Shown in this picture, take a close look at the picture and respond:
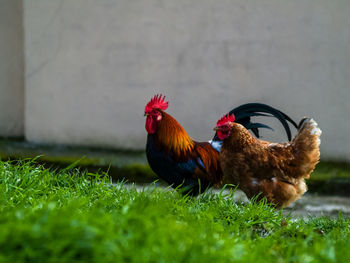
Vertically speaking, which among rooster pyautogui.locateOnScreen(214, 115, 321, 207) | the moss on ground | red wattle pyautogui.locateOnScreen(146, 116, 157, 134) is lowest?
the moss on ground

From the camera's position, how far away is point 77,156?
20.4 ft

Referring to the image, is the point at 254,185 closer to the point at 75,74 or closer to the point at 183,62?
the point at 183,62

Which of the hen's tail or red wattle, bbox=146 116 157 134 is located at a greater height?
red wattle, bbox=146 116 157 134

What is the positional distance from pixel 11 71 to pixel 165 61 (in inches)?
106

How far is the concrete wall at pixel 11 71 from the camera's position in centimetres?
725

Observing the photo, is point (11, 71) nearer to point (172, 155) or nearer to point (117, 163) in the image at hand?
point (117, 163)

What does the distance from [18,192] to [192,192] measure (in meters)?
1.37

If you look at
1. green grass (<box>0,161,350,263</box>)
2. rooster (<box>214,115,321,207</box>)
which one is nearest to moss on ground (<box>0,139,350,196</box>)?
rooster (<box>214,115,321,207</box>)

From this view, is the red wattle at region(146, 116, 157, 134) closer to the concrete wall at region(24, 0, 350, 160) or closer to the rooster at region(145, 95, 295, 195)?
the rooster at region(145, 95, 295, 195)

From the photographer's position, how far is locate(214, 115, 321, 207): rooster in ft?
11.5

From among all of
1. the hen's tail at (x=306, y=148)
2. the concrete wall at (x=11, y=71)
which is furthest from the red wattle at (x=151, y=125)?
the concrete wall at (x=11, y=71)

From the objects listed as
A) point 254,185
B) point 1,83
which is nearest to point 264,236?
point 254,185

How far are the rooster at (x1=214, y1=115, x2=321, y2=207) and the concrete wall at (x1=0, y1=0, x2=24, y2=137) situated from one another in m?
4.77

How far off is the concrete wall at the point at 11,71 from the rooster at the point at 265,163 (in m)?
4.77
